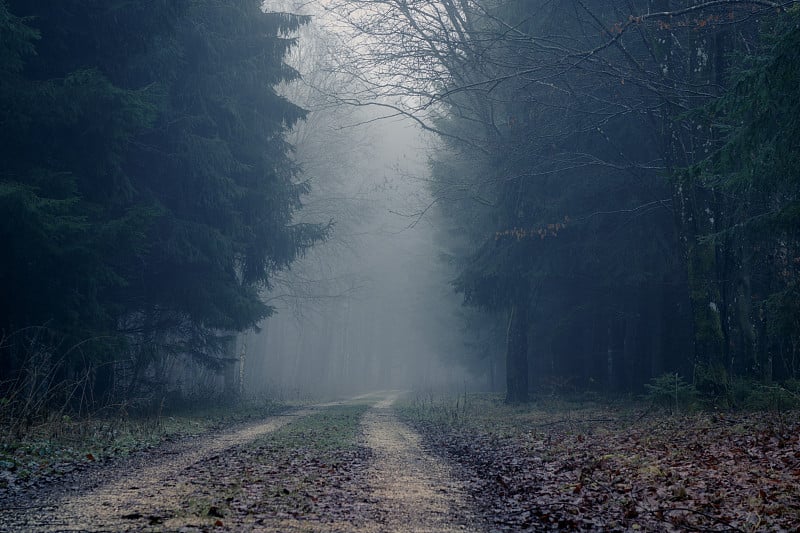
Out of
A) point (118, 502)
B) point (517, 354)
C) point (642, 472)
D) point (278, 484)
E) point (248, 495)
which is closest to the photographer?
point (118, 502)

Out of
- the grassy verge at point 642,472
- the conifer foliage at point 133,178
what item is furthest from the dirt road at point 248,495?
the conifer foliage at point 133,178

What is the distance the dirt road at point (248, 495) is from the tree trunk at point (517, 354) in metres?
12.0

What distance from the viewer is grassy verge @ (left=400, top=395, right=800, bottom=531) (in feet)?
18.2

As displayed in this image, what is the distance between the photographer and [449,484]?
7527 mm

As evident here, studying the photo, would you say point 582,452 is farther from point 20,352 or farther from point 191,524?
point 20,352

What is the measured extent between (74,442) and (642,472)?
7.92 meters

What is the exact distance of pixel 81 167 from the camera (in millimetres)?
13180

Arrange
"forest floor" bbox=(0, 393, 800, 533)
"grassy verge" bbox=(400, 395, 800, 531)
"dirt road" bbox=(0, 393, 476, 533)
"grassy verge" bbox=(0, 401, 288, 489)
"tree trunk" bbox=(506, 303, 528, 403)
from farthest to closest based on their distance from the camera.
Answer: "tree trunk" bbox=(506, 303, 528, 403) → "grassy verge" bbox=(0, 401, 288, 489) → "grassy verge" bbox=(400, 395, 800, 531) → "forest floor" bbox=(0, 393, 800, 533) → "dirt road" bbox=(0, 393, 476, 533)

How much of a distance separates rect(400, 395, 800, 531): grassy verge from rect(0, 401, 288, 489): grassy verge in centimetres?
488

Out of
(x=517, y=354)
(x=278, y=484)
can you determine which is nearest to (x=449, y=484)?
(x=278, y=484)

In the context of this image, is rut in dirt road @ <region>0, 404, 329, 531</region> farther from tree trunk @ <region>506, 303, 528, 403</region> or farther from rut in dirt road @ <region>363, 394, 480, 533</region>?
tree trunk @ <region>506, 303, 528, 403</region>

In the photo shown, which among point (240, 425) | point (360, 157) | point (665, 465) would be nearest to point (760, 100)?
point (665, 465)

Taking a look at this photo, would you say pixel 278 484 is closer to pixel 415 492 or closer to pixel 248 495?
pixel 248 495

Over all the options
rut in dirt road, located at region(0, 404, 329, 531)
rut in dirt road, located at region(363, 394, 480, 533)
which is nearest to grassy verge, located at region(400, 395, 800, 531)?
rut in dirt road, located at region(363, 394, 480, 533)
